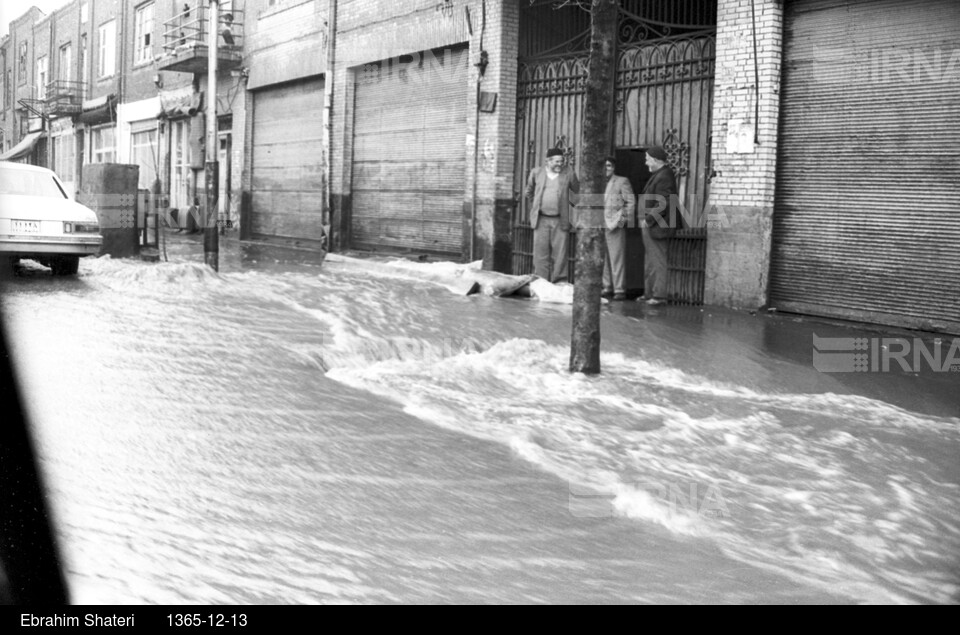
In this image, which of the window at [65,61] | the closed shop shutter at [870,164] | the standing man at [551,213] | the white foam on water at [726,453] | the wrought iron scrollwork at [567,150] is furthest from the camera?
the window at [65,61]

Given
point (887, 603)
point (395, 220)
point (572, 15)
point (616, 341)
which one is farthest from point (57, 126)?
point (887, 603)

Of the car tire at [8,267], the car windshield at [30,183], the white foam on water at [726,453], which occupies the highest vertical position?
the car windshield at [30,183]

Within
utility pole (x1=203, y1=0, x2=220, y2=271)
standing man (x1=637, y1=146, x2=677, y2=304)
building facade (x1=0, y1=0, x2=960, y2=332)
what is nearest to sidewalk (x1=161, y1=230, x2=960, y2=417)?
standing man (x1=637, y1=146, x2=677, y2=304)

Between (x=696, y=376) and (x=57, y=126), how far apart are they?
34.3 meters

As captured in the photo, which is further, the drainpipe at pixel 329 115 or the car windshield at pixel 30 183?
the drainpipe at pixel 329 115

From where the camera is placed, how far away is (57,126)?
37000mm

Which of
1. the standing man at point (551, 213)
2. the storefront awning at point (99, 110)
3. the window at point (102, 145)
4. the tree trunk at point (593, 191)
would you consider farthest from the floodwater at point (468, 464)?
the window at point (102, 145)

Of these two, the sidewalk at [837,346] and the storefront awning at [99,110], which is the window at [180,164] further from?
the sidewalk at [837,346]

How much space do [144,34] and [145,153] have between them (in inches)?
142

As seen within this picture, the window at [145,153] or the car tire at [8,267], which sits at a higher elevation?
the window at [145,153]

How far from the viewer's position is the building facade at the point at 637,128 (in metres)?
10.8

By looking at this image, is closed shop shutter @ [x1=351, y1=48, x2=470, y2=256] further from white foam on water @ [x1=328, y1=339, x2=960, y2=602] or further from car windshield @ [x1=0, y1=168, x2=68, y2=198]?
white foam on water @ [x1=328, y1=339, x2=960, y2=602]

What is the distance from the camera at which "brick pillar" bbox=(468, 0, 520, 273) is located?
1605cm

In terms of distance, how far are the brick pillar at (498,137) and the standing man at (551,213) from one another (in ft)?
5.79
